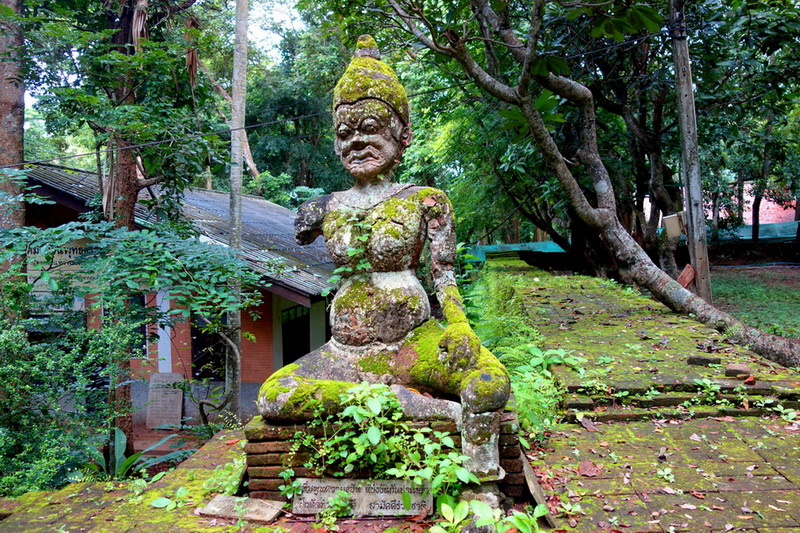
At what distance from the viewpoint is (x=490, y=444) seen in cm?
259

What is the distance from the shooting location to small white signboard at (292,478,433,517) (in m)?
2.62

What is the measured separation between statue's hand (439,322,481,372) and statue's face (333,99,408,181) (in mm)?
1188

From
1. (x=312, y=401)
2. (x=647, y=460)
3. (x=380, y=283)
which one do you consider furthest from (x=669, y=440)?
(x=312, y=401)

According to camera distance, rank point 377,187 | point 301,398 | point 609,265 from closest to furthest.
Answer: point 301,398 → point 377,187 → point 609,265

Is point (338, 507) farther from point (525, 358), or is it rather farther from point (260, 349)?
point (260, 349)

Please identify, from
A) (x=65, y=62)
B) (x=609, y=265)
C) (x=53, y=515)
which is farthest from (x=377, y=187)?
(x=609, y=265)

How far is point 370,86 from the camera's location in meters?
3.33

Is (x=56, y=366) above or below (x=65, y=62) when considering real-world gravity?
below

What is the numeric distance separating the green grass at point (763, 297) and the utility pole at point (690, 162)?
4.63 feet

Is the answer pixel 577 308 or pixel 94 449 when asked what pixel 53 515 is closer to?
pixel 94 449

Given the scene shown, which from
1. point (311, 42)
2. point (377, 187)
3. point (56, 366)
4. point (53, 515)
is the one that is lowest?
point (53, 515)

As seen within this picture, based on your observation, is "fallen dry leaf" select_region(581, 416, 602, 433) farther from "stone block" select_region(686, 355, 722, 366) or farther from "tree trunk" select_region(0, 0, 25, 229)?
"tree trunk" select_region(0, 0, 25, 229)

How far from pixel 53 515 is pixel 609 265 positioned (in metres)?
9.81

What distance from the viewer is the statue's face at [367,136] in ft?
10.9
